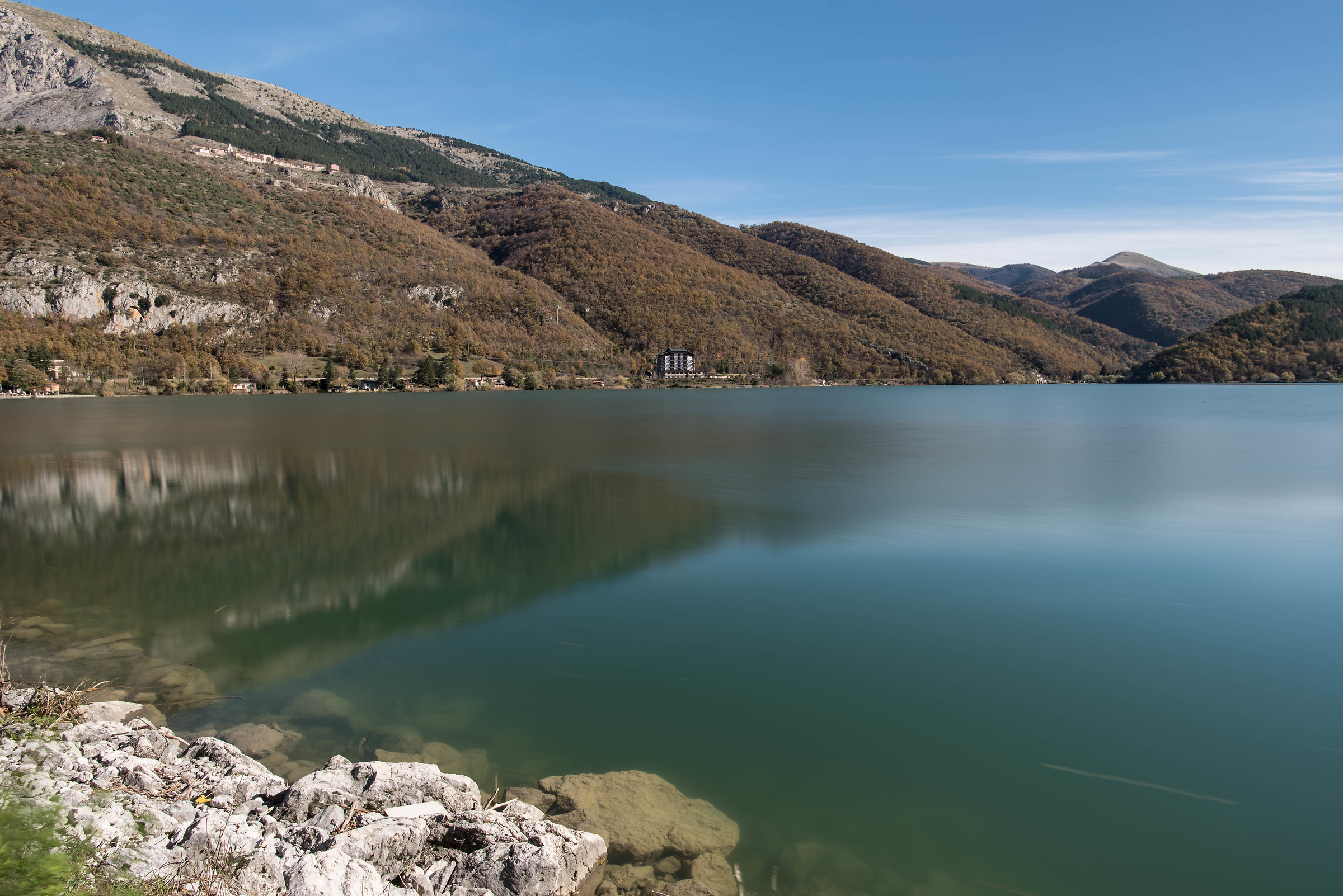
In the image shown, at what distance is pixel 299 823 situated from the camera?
4062 mm

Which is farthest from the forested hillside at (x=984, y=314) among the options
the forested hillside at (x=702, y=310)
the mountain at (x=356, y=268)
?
the forested hillside at (x=702, y=310)

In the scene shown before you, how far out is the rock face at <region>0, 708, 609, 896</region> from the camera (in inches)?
141

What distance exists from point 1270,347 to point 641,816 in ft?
430

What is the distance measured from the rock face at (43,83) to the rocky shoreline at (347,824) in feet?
539

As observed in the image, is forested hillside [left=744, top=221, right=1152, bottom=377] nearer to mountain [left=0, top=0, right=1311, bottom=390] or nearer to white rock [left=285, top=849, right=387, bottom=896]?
mountain [left=0, top=0, right=1311, bottom=390]

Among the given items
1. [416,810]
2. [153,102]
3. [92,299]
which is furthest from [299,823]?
[153,102]

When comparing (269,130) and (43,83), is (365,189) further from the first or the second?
→ (43,83)

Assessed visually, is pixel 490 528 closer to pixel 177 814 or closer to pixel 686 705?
pixel 686 705

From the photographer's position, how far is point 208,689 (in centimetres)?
670

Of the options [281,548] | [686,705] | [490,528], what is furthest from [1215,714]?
[281,548]

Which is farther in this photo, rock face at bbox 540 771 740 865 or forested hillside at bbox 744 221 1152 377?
forested hillside at bbox 744 221 1152 377

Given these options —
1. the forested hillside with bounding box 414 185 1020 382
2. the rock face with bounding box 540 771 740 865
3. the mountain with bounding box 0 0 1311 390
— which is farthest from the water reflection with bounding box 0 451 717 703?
the forested hillside with bounding box 414 185 1020 382

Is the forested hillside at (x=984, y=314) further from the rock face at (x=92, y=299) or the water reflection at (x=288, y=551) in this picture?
the water reflection at (x=288, y=551)

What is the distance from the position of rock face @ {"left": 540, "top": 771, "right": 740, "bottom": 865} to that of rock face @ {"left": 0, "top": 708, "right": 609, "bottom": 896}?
0.27 m
